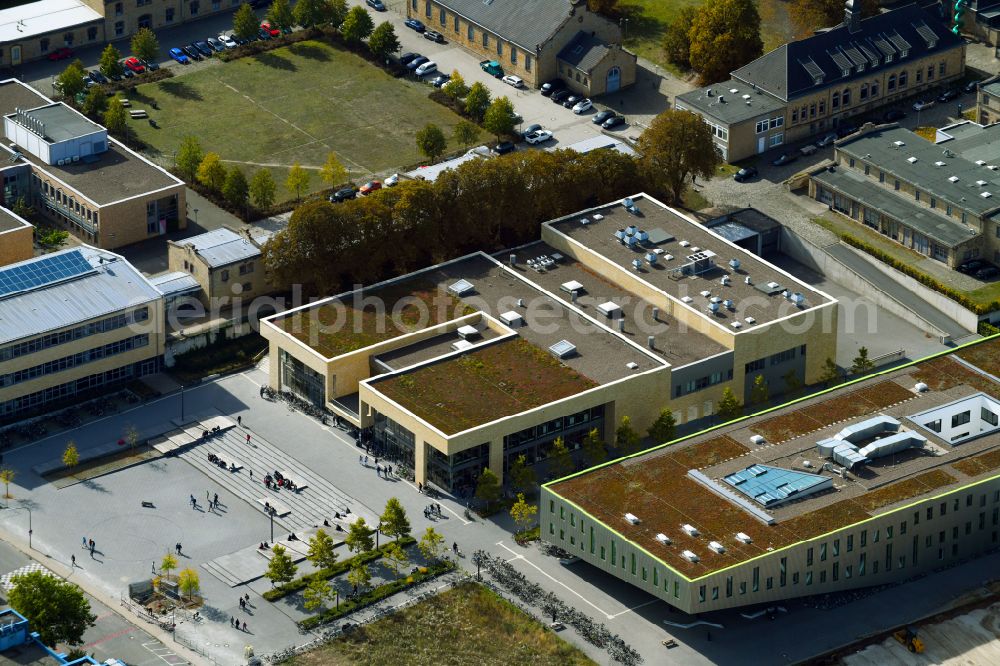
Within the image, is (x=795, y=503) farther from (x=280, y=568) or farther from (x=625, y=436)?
(x=280, y=568)

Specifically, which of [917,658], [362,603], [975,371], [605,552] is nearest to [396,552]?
[362,603]

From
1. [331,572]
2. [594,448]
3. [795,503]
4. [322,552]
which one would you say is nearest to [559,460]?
[594,448]

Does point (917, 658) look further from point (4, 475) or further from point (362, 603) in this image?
point (4, 475)

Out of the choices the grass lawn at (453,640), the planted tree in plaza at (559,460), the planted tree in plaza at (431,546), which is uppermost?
the planted tree in plaza at (559,460)

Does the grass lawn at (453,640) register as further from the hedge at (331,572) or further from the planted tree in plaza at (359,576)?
the hedge at (331,572)

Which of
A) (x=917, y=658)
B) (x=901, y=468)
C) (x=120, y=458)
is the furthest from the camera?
(x=120, y=458)

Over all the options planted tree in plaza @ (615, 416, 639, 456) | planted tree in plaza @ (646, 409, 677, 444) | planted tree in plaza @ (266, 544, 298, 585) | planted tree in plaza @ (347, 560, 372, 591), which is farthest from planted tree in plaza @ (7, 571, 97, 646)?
planted tree in plaza @ (646, 409, 677, 444)

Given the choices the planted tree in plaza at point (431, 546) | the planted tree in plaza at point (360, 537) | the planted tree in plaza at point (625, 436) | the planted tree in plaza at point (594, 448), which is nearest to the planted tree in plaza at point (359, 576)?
the planted tree in plaza at point (360, 537)
